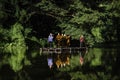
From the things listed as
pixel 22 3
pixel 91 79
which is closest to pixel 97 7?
pixel 22 3

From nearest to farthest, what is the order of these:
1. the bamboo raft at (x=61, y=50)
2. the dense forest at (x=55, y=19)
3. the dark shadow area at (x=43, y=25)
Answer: the bamboo raft at (x=61, y=50)
the dense forest at (x=55, y=19)
the dark shadow area at (x=43, y=25)

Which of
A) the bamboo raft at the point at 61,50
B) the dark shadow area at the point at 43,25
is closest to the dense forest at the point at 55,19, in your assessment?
the dark shadow area at the point at 43,25

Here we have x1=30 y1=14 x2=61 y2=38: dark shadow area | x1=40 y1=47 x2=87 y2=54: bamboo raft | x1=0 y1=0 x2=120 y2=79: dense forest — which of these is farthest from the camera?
x1=30 y1=14 x2=61 y2=38: dark shadow area

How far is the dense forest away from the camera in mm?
44875

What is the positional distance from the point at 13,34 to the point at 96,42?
33.0 feet

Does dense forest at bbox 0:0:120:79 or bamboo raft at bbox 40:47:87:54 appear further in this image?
dense forest at bbox 0:0:120:79

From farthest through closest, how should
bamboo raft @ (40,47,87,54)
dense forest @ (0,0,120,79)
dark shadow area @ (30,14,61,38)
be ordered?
dark shadow area @ (30,14,61,38) → dense forest @ (0,0,120,79) → bamboo raft @ (40,47,87,54)

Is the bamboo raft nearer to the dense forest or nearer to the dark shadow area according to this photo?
the dense forest

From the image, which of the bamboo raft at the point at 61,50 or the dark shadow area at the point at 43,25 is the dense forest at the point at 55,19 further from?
the bamboo raft at the point at 61,50

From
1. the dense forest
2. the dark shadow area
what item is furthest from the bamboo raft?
the dark shadow area

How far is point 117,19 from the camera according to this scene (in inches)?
1972

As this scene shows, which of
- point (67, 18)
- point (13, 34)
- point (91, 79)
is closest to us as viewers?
point (91, 79)

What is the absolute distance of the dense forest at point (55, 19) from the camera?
147 ft

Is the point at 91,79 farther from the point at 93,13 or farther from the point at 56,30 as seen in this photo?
the point at 56,30
